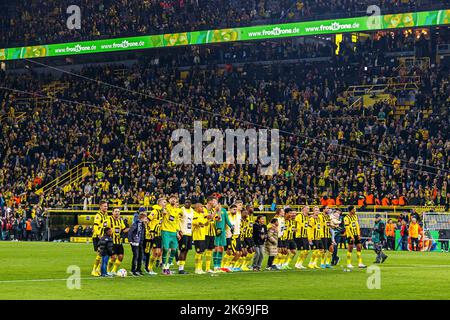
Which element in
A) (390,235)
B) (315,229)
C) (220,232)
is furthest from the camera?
(390,235)

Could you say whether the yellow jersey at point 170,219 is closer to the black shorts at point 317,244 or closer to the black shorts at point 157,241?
the black shorts at point 157,241

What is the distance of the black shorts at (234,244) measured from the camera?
29031mm

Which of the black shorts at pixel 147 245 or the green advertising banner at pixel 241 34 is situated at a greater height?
the green advertising banner at pixel 241 34

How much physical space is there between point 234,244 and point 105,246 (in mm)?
4596

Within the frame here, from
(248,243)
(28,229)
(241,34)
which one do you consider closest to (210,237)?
(248,243)

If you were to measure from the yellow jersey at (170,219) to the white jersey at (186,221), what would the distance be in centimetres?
34

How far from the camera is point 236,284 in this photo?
2439cm

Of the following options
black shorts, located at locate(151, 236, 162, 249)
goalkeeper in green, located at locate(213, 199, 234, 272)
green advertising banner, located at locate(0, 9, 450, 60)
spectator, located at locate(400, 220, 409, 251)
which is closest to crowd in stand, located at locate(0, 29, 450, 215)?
spectator, located at locate(400, 220, 409, 251)

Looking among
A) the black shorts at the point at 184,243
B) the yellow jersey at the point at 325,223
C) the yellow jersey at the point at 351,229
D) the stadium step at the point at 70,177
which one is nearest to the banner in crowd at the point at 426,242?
the yellow jersey at the point at 325,223

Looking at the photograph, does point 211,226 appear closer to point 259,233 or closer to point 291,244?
point 259,233

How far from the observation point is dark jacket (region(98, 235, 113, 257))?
1032 inches

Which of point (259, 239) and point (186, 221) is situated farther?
point (259, 239)

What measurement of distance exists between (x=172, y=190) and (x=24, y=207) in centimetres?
980

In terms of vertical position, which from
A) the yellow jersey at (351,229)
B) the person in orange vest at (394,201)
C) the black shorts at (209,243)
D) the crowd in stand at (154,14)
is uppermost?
the crowd in stand at (154,14)
